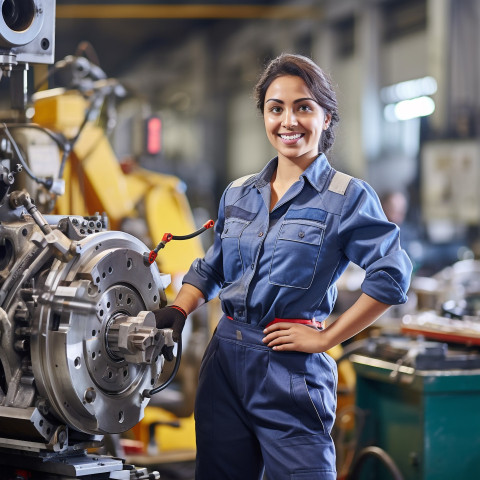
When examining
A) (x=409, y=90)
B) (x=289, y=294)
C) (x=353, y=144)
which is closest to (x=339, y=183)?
(x=289, y=294)

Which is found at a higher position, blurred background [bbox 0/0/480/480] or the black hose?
blurred background [bbox 0/0/480/480]

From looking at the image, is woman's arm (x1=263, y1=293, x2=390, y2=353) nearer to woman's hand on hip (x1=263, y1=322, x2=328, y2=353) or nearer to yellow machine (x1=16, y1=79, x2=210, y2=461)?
woman's hand on hip (x1=263, y1=322, x2=328, y2=353)

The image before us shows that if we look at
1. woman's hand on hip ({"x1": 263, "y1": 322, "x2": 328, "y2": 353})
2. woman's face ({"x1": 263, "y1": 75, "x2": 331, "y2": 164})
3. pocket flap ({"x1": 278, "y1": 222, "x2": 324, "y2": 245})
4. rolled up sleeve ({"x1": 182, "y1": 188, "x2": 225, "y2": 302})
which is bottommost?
woman's hand on hip ({"x1": 263, "y1": 322, "x2": 328, "y2": 353})

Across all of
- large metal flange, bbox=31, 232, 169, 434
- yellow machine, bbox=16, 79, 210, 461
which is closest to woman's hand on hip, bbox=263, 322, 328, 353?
large metal flange, bbox=31, 232, 169, 434

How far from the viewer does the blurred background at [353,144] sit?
104 inches

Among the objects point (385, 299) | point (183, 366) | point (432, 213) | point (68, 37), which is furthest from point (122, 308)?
point (68, 37)

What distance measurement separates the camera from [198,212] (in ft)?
29.5

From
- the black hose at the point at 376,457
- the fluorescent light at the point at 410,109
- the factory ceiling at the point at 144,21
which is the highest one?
the factory ceiling at the point at 144,21

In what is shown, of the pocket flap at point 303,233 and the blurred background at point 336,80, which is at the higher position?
the blurred background at point 336,80

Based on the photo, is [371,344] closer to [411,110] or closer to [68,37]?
[411,110]

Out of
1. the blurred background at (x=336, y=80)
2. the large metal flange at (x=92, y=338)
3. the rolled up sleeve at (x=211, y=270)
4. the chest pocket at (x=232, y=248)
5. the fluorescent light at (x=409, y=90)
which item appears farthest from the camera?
the fluorescent light at (x=409, y=90)

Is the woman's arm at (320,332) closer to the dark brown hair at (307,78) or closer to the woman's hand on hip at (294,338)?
the woman's hand on hip at (294,338)

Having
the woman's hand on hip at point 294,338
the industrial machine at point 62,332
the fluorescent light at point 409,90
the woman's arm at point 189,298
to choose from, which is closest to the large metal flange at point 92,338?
the industrial machine at point 62,332

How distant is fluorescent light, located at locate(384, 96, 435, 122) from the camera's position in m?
8.66
